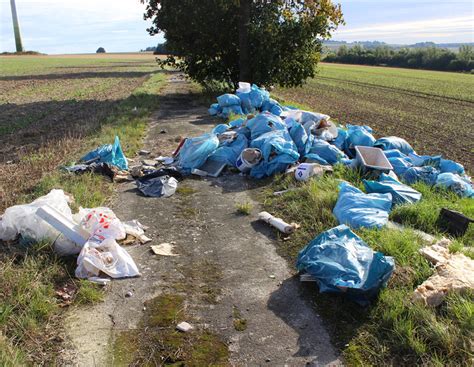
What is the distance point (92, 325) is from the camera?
3.20 meters

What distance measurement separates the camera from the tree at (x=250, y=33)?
49.0ft

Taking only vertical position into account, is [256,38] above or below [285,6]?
below

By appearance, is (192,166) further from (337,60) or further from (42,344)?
(337,60)

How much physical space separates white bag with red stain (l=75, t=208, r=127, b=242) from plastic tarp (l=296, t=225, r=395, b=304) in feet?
6.06

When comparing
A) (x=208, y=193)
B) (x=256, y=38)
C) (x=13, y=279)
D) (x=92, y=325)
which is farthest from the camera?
(x=256, y=38)

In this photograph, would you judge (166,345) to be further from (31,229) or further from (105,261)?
(31,229)

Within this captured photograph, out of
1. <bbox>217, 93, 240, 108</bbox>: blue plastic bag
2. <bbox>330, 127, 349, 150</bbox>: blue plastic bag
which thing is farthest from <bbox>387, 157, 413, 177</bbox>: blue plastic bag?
<bbox>217, 93, 240, 108</bbox>: blue plastic bag

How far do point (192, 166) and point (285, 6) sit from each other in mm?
10627

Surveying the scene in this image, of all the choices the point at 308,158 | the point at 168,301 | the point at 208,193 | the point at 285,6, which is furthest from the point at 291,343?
the point at 285,6

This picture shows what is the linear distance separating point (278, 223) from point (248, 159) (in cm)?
229

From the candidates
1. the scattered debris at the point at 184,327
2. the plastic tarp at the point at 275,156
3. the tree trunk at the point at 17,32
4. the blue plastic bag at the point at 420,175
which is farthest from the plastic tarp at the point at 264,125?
the tree trunk at the point at 17,32

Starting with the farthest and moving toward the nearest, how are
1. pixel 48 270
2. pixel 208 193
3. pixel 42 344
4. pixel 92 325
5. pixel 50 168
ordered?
pixel 50 168 < pixel 208 193 < pixel 48 270 < pixel 92 325 < pixel 42 344

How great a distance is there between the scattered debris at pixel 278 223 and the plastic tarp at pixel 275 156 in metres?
1.70

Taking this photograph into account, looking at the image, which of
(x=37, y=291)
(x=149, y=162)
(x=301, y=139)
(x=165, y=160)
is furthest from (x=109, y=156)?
(x=37, y=291)
